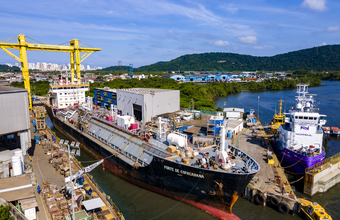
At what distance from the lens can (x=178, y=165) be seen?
16047 mm

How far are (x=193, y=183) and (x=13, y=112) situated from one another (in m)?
16.4

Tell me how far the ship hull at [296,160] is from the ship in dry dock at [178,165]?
781 cm

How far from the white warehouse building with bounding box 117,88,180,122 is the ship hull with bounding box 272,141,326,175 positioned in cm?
2074

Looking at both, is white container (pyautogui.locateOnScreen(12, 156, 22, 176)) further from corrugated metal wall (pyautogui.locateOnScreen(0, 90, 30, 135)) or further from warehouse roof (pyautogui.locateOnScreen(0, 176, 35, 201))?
corrugated metal wall (pyautogui.locateOnScreen(0, 90, 30, 135))

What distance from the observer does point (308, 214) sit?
1578 centimetres

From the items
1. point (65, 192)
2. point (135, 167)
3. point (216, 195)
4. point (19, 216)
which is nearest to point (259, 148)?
point (216, 195)

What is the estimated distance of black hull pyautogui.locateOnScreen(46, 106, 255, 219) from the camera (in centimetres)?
1484

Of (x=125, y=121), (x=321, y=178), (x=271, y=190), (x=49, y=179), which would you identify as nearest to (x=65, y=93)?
(x=125, y=121)

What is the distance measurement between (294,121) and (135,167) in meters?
17.7

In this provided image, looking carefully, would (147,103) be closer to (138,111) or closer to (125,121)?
(138,111)

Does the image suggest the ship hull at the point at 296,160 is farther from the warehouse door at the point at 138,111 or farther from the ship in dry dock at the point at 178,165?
the warehouse door at the point at 138,111

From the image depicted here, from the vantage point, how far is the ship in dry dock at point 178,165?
49.7 feet

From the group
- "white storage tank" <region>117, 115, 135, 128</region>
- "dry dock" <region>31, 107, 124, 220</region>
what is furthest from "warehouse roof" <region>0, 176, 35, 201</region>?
"white storage tank" <region>117, 115, 135, 128</region>

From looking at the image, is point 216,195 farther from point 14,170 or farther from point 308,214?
point 14,170
